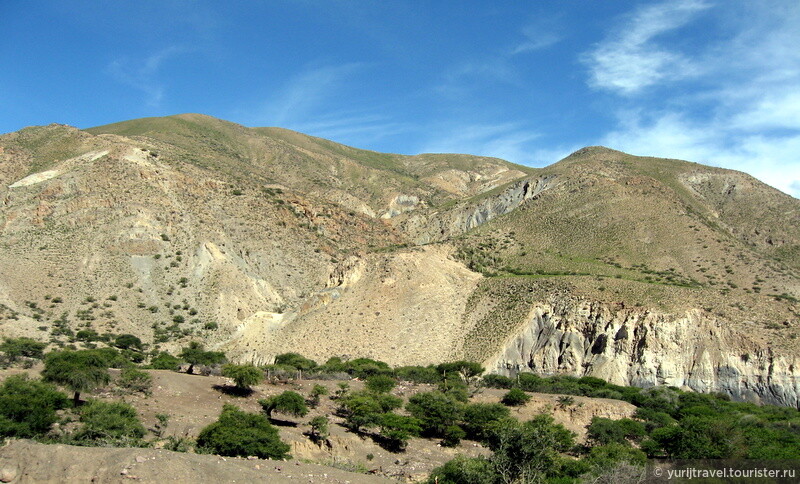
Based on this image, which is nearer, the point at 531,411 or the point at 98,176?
the point at 531,411

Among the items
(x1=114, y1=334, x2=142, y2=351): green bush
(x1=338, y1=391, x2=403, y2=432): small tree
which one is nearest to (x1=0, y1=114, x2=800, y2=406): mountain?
(x1=114, y1=334, x2=142, y2=351): green bush

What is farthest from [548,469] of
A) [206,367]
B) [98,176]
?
[98,176]

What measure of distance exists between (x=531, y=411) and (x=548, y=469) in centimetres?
1705

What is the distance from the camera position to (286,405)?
107 feet

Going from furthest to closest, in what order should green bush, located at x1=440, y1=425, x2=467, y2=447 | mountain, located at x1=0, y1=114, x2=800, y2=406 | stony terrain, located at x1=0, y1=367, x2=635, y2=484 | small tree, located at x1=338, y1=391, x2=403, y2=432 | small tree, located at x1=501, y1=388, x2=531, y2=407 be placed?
mountain, located at x1=0, y1=114, x2=800, y2=406 → small tree, located at x1=501, y1=388, x2=531, y2=407 → green bush, located at x1=440, y1=425, x2=467, y2=447 → small tree, located at x1=338, y1=391, x2=403, y2=432 → stony terrain, located at x1=0, y1=367, x2=635, y2=484

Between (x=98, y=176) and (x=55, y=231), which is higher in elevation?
(x=98, y=176)

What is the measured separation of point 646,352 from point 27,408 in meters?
42.7

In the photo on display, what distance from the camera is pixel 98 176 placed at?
230ft

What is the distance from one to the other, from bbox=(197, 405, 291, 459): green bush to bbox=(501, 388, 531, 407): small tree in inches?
707

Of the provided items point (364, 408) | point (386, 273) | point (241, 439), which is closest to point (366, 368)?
point (364, 408)

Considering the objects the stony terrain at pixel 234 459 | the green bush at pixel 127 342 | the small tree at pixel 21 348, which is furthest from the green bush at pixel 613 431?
the green bush at pixel 127 342

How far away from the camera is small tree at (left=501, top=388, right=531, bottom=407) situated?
40.5 m

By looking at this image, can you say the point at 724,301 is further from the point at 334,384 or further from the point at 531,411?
the point at 334,384

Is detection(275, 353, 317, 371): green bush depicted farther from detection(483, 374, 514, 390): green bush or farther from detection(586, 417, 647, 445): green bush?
detection(586, 417, 647, 445): green bush
